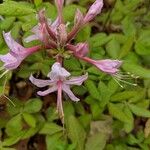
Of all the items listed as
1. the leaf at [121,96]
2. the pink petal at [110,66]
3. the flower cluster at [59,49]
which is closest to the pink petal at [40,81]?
the flower cluster at [59,49]

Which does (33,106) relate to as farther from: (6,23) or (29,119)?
(6,23)

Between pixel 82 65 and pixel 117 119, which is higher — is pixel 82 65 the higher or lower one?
the higher one

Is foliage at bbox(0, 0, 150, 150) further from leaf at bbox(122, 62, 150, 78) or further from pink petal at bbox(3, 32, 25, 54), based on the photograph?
pink petal at bbox(3, 32, 25, 54)

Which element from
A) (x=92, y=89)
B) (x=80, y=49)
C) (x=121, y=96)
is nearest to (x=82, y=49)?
(x=80, y=49)

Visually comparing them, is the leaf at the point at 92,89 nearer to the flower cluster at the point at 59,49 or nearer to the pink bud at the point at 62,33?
the flower cluster at the point at 59,49

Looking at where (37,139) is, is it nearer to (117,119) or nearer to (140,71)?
(117,119)

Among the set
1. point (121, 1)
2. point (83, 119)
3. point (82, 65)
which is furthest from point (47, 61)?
point (121, 1)

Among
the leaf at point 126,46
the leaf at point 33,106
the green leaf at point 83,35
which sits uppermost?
the green leaf at point 83,35

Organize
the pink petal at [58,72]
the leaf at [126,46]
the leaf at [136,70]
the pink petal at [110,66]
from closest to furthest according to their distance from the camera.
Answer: the pink petal at [58,72] < the pink petal at [110,66] < the leaf at [136,70] < the leaf at [126,46]
